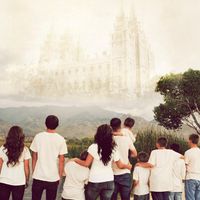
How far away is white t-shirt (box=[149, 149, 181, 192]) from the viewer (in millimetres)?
5066

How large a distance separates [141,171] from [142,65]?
7.79 metres

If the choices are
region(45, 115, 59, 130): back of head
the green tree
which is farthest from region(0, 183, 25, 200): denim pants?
the green tree

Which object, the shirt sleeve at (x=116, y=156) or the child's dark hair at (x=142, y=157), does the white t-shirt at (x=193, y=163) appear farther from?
the shirt sleeve at (x=116, y=156)

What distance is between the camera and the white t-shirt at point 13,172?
428cm

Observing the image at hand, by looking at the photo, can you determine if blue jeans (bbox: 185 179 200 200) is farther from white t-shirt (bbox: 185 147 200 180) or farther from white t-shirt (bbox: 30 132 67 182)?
white t-shirt (bbox: 30 132 67 182)

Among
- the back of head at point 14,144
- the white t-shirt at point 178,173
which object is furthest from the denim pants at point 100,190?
the white t-shirt at point 178,173

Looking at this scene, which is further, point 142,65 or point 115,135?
point 142,65

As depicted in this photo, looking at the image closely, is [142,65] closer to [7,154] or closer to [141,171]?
[141,171]

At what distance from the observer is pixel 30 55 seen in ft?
A: 39.2

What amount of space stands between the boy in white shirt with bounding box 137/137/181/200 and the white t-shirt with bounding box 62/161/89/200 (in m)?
0.86

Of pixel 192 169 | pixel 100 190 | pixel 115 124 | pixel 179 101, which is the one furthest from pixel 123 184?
pixel 179 101

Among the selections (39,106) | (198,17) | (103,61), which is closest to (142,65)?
(103,61)

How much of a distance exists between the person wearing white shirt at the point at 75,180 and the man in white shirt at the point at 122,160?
40 cm

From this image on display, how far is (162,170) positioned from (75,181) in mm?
1052
